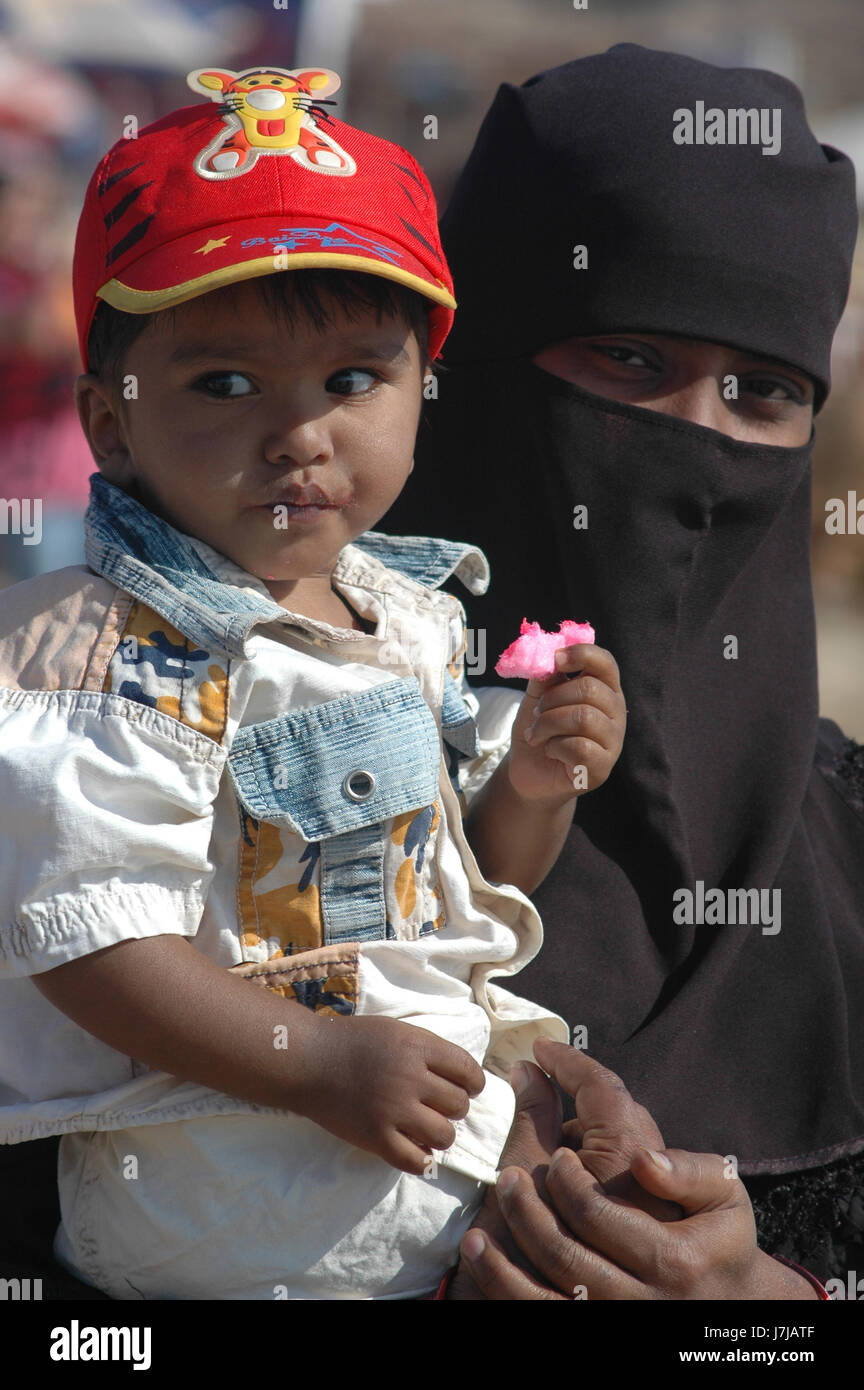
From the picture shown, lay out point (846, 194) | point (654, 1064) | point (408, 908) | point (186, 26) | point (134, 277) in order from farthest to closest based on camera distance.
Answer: point (186, 26) → point (846, 194) → point (654, 1064) → point (408, 908) → point (134, 277)

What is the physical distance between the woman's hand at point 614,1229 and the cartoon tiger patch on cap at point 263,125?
4.35 ft

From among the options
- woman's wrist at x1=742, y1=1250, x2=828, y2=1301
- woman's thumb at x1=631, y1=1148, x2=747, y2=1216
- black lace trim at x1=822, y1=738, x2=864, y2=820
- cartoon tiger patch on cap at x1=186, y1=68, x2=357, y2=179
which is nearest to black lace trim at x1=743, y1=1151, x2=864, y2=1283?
woman's wrist at x1=742, y1=1250, x2=828, y2=1301

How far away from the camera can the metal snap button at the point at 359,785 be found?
1786mm

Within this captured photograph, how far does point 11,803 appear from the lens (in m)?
1.60

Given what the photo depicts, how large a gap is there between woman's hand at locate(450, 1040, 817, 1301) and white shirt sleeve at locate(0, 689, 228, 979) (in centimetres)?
58

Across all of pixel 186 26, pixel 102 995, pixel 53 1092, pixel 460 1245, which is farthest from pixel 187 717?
pixel 186 26

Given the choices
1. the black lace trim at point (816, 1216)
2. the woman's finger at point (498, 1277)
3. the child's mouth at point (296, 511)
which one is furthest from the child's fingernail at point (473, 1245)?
the child's mouth at point (296, 511)

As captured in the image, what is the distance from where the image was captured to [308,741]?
1772 mm

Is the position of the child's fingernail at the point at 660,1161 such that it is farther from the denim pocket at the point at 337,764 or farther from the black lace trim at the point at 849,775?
the black lace trim at the point at 849,775

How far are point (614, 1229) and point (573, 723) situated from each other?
2.13 ft

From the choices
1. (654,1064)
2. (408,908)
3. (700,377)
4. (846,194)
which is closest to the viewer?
(408,908)

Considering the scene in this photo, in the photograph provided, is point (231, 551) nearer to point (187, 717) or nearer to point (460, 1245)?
point (187, 717)

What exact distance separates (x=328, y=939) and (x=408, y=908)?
0.13 meters
